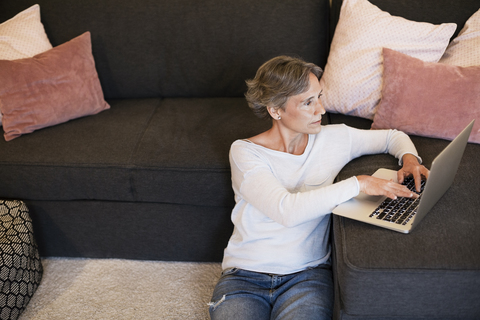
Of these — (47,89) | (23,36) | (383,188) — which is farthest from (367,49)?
(23,36)

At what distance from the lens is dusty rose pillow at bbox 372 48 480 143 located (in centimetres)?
160

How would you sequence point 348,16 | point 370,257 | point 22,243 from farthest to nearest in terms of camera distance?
point 348,16
point 22,243
point 370,257

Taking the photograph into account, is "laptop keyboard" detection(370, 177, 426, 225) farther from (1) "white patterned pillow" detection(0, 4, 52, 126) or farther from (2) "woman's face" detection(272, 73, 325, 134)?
(1) "white patterned pillow" detection(0, 4, 52, 126)

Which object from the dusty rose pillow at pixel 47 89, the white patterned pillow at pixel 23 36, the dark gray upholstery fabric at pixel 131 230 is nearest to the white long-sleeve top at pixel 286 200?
the dark gray upholstery fabric at pixel 131 230

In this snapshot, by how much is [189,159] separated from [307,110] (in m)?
0.57

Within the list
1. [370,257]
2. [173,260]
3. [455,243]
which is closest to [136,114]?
[173,260]

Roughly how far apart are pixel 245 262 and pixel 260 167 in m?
0.32

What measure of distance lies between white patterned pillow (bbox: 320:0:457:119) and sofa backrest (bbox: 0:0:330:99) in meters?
0.29

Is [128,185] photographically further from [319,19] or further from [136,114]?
[319,19]

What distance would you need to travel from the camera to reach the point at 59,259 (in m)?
2.04

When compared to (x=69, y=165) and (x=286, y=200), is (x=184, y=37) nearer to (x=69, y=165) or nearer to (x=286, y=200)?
(x=69, y=165)

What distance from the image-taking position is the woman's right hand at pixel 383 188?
1.25m

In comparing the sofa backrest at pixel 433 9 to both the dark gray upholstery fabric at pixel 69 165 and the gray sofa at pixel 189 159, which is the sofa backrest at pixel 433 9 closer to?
the gray sofa at pixel 189 159

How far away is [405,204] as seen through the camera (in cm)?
128
